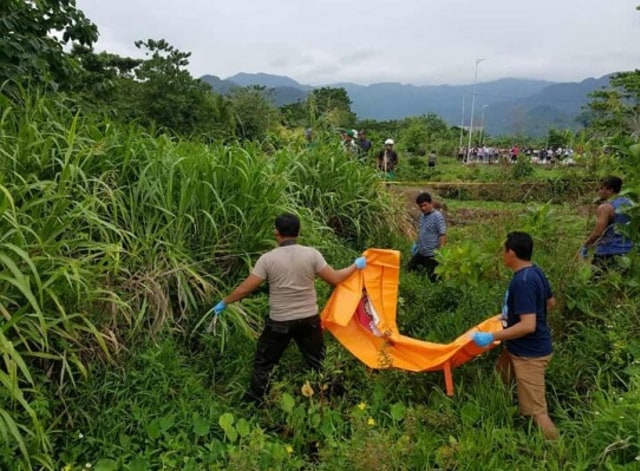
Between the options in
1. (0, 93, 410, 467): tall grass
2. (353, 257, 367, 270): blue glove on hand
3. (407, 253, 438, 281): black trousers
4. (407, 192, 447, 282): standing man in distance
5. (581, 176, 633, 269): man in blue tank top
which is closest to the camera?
(0, 93, 410, 467): tall grass

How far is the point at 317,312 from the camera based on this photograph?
140 inches

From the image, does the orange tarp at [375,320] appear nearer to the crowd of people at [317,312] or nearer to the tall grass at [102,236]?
the crowd of people at [317,312]

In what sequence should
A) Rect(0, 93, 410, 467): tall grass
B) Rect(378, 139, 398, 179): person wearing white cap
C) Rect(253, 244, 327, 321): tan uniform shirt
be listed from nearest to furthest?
1. Rect(0, 93, 410, 467): tall grass
2. Rect(253, 244, 327, 321): tan uniform shirt
3. Rect(378, 139, 398, 179): person wearing white cap

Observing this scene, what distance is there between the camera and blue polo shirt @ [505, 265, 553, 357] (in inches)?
119

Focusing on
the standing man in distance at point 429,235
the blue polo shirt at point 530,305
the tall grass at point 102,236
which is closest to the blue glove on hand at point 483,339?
the blue polo shirt at point 530,305

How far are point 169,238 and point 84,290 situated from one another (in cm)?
96

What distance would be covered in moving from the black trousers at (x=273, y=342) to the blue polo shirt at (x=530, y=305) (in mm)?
1231

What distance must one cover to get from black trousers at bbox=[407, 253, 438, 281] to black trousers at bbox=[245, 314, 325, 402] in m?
2.36

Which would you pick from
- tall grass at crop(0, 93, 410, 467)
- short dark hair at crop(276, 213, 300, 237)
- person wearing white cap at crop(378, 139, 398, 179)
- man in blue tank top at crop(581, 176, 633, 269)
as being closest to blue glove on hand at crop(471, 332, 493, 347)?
short dark hair at crop(276, 213, 300, 237)

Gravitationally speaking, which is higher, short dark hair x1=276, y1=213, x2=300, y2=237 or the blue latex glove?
short dark hair x1=276, y1=213, x2=300, y2=237

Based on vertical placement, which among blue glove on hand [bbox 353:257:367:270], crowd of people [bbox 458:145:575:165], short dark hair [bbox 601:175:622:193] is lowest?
crowd of people [bbox 458:145:575:165]

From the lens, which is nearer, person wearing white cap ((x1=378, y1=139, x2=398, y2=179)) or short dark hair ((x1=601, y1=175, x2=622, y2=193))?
short dark hair ((x1=601, y1=175, x2=622, y2=193))

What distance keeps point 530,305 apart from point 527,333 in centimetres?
16

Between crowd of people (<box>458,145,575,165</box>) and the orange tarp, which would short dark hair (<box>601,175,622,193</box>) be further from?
the orange tarp
